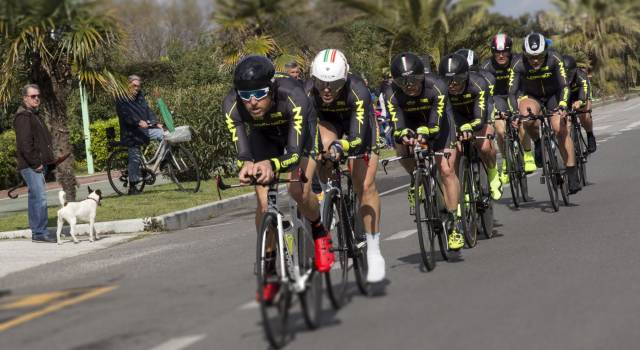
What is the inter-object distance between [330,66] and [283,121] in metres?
0.84

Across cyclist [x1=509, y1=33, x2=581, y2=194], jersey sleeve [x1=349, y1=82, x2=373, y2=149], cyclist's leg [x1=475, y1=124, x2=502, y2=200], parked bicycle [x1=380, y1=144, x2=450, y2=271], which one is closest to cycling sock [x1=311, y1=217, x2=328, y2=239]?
jersey sleeve [x1=349, y1=82, x2=373, y2=149]

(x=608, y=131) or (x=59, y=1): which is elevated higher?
(x=59, y=1)

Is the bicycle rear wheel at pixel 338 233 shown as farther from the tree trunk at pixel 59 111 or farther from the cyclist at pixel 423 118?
the tree trunk at pixel 59 111

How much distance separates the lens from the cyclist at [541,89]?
559 inches

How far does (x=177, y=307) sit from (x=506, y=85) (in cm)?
794

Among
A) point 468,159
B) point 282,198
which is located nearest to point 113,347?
point 468,159

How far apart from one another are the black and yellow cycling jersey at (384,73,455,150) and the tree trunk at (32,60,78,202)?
29.4 feet

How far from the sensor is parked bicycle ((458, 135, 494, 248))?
10898 millimetres

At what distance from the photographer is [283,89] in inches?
311

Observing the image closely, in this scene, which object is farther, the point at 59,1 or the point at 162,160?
the point at 162,160

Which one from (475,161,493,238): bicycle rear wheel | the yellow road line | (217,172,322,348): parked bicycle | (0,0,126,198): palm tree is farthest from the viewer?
(0,0,126,198): palm tree

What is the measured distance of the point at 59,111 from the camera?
18422 mm

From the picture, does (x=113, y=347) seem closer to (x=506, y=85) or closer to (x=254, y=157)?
(x=254, y=157)

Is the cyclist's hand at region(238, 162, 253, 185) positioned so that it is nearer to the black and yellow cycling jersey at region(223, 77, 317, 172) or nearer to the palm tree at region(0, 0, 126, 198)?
the black and yellow cycling jersey at region(223, 77, 317, 172)
